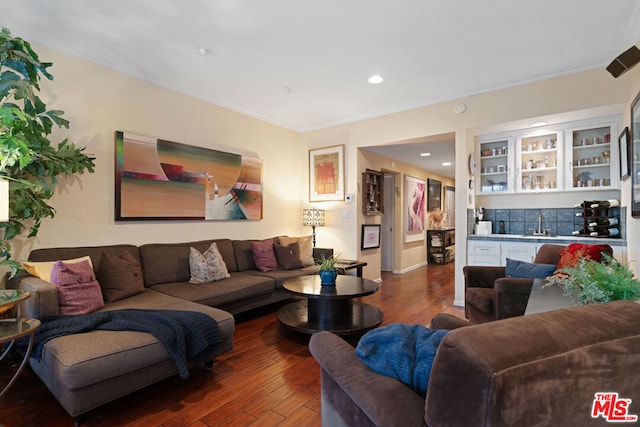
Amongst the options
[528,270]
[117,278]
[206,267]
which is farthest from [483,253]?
[117,278]

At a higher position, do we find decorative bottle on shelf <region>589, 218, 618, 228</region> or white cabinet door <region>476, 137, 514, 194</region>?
white cabinet door <region>476, 137, 514, 194</region>

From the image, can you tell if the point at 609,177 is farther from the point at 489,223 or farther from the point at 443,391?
the point at 443,391

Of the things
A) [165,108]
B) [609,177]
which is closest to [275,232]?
[165,108]

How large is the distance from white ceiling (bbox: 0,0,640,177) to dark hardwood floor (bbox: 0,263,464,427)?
8.69ft


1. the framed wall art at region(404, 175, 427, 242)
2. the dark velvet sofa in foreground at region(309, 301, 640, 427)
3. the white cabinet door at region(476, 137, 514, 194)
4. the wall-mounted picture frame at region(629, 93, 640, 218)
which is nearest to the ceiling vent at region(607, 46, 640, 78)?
the wall-mounted picture frame at region(629, 93, 640, 218)

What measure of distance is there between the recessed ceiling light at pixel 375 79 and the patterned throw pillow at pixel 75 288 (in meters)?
3.22

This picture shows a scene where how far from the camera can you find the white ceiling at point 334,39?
7.84 feet

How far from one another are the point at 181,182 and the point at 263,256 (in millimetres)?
1313

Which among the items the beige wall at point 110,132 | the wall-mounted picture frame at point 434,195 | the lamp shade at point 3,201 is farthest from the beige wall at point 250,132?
the wall-mounted picture frame at point 434,195

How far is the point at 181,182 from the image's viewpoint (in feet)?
12.4

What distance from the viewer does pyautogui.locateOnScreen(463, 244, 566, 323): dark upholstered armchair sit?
2.44 meters

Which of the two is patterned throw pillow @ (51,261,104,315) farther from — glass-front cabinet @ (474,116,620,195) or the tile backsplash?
glass-front cabinet @ (474,116,620,195)

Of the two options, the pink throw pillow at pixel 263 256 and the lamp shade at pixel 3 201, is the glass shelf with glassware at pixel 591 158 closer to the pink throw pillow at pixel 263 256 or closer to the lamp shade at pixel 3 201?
the pink throw pillow at pixel 263 256

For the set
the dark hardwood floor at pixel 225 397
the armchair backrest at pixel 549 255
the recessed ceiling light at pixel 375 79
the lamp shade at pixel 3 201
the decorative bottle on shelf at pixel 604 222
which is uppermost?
the recessed ceiling light at pixel 375 79
